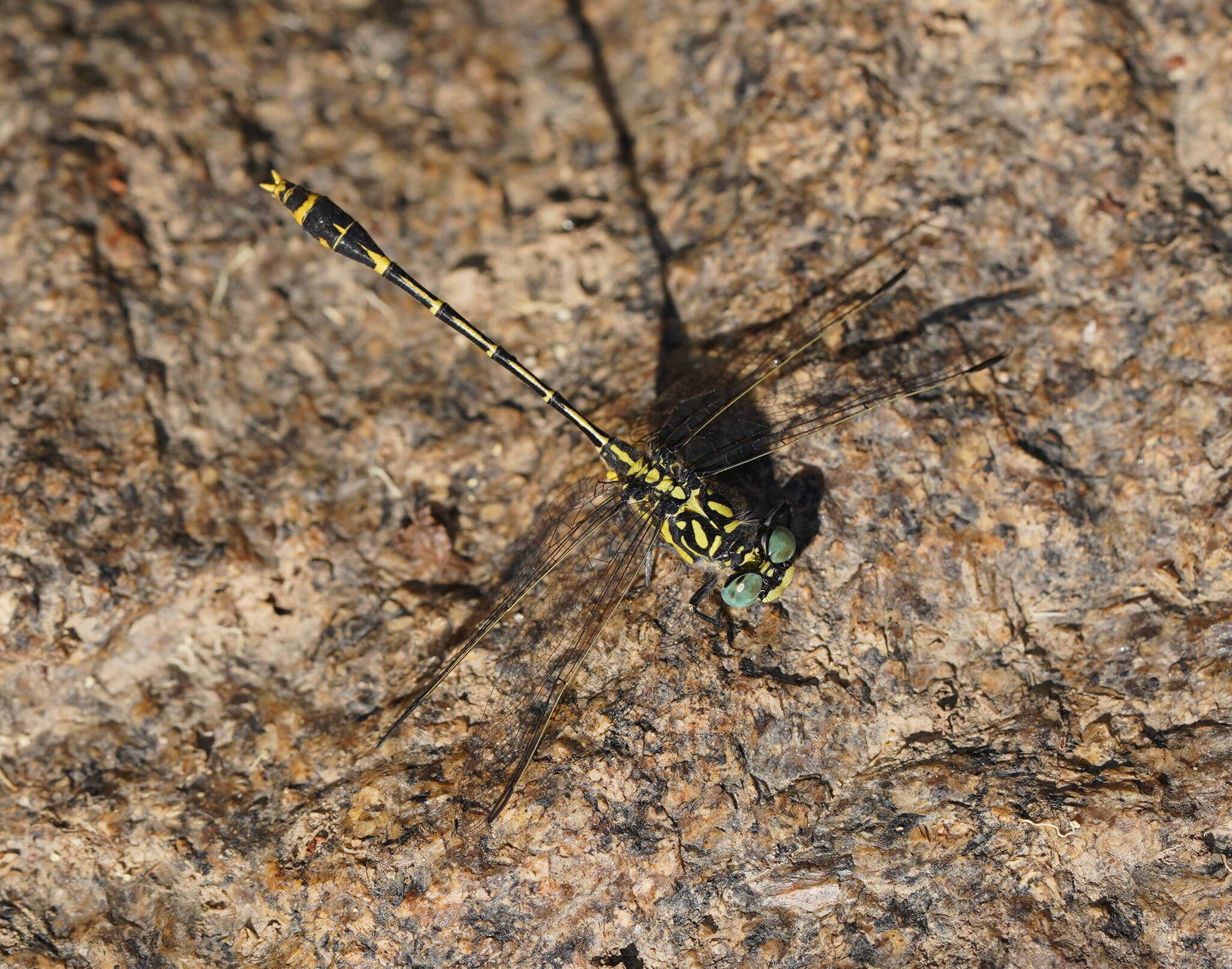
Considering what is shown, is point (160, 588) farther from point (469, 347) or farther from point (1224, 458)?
point (1224, 458)

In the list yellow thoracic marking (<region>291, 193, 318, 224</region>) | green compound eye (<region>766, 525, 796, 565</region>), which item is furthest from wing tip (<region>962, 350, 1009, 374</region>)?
yellow thoracic marking (<region>291, 193, 318, 224</region>)

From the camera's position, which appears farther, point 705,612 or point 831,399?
point 831,399

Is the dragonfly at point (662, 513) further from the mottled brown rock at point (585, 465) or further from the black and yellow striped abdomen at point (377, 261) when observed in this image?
the mottled brown rock at point (585, 465)

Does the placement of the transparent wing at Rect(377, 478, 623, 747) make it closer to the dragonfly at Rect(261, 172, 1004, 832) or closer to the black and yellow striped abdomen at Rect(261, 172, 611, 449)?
the dragonfly at Rect(261, 172, 1004, 832)

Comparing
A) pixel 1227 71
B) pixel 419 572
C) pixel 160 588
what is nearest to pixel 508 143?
pixel 419 572

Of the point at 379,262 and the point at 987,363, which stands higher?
the point at 987,363

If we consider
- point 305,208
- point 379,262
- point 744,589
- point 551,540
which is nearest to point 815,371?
point 744,589

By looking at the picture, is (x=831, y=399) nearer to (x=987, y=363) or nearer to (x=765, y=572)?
(x=987, y=363)

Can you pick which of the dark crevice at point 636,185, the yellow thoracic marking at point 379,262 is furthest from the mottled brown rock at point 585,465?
the yellow thoracic marking at point 379,262
